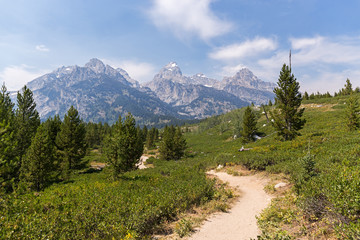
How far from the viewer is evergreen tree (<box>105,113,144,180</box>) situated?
17.5 m

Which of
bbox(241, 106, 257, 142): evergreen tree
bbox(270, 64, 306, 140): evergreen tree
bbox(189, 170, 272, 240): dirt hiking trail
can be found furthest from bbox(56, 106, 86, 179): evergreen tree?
bbox(241, 106, 257, 142): evergreen tree

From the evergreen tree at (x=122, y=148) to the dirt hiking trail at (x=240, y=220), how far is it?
37.5 ft

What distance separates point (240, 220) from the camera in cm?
841

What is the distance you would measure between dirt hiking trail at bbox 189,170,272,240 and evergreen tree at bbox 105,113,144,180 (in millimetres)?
11441

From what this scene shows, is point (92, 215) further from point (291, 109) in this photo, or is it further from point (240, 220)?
point (291, 109)

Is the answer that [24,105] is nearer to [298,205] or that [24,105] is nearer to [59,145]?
[59,145]

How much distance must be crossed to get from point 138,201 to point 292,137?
2516 cm

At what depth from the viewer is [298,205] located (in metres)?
7.50

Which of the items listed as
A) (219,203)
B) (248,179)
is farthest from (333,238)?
(248,179)

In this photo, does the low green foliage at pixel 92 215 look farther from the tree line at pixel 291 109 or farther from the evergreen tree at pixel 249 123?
the evergreen tree at pixel 249 123

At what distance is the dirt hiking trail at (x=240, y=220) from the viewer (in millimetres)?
7079

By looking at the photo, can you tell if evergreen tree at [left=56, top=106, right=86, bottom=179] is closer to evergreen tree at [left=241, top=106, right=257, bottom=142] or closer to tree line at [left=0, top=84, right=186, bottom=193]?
tree line at [left=0, top=84, right=186, bottom=193]

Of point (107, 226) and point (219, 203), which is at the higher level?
point (107, 226)

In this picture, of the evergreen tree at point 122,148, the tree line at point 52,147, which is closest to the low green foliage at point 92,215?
the tree line at point 52,147
